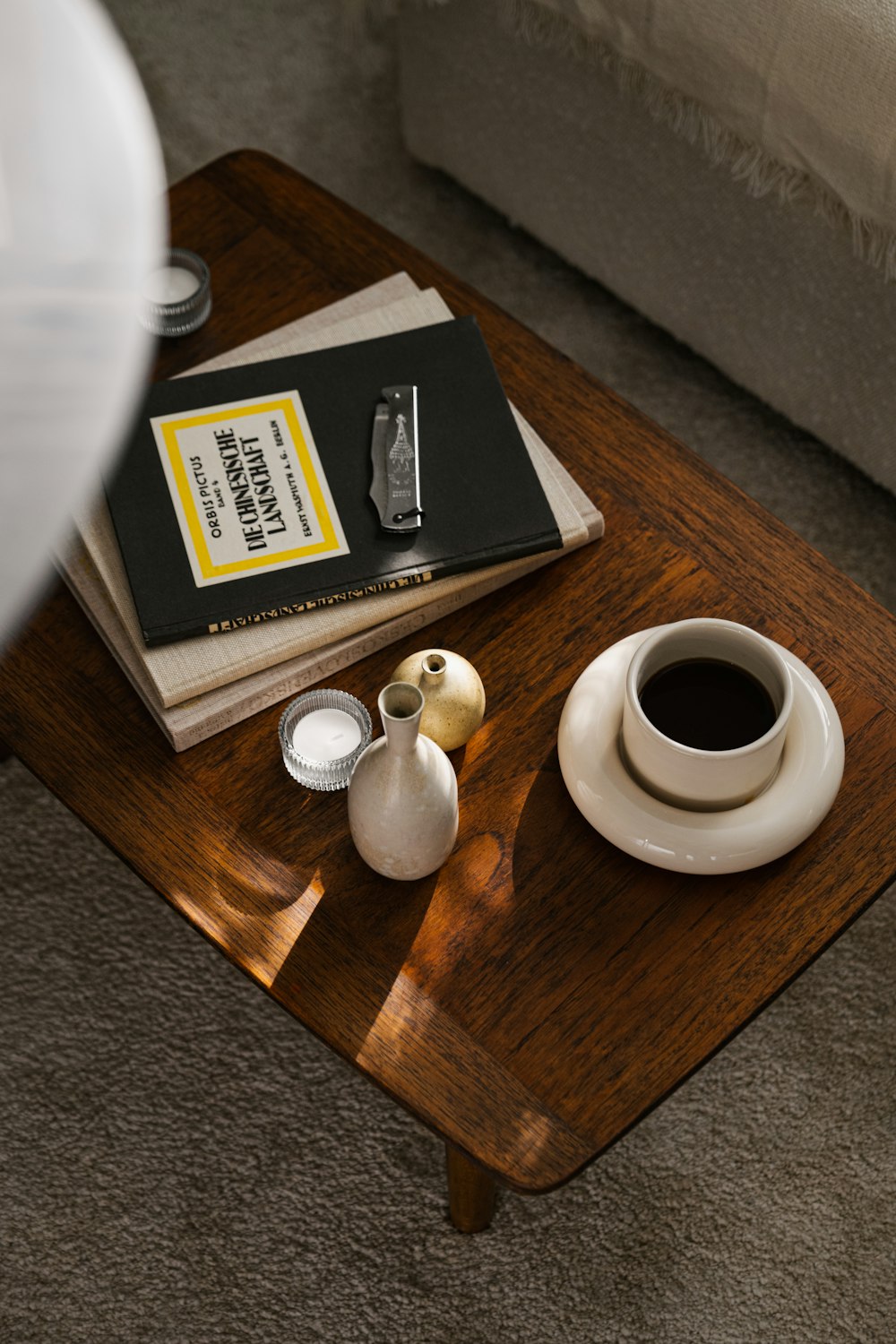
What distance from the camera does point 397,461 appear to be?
0.79 m

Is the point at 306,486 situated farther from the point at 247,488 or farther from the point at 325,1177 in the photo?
the point at 325,1177

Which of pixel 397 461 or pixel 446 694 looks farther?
pixel 397 461

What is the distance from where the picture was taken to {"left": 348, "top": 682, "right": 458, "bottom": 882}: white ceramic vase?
0.59 meters

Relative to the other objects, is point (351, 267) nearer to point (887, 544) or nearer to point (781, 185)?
point (781, 185)

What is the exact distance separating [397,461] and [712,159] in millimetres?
544

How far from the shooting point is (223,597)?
0.74 metres

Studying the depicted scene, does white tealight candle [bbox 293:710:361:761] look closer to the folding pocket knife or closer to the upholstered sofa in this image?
the folding pocket knife

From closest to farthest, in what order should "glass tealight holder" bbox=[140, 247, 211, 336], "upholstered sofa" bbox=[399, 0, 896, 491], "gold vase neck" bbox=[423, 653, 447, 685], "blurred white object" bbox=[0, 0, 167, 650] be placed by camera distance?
"blurred white object" bbox=[0, 0, 167, 650], "gold vase neck" bbox=[423, 653, 447, 685], "glass tealight holder" bbox=[140, 247, 211, 336], "upholstered sofa" bbox=[399, 0, 896, 491]

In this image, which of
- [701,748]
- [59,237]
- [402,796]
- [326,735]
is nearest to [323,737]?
[326,735]

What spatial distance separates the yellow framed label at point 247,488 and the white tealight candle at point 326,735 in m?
0.10

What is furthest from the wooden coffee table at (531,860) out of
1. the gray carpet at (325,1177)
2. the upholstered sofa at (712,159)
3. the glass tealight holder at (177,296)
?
the upholstered sofa at (712,159)

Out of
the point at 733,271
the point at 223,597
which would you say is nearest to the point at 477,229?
the point at 733,271

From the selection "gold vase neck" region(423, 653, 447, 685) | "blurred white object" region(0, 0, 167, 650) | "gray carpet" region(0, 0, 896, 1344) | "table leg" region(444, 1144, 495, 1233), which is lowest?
"gray carpet" region(0, 0, 896, 1344)

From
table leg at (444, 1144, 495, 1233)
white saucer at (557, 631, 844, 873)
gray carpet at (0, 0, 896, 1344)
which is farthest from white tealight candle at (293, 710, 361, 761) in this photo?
gray carpet at (0, 0, 896, 1344)
